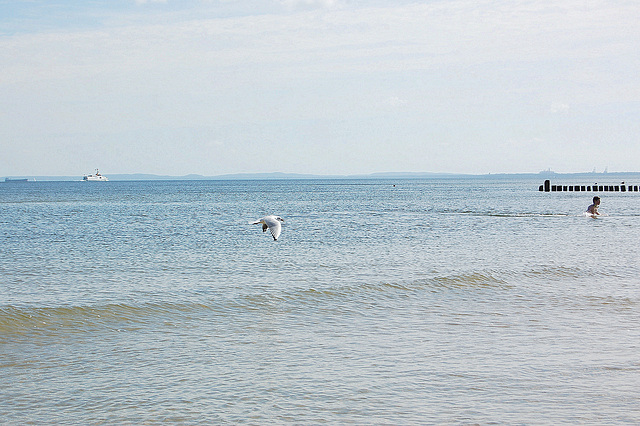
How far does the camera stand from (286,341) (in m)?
11.9

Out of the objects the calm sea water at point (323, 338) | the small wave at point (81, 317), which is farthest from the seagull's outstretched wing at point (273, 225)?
the small wave at point (81, 317)

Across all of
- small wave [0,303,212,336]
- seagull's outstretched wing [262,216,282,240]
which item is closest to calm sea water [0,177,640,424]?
small wave [0,303,212,336]

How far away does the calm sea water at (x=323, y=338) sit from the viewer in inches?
336

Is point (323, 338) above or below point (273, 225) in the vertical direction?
below

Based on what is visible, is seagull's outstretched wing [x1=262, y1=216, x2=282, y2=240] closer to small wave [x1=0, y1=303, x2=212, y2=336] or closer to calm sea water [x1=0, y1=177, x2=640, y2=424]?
calm sea water [x1=0, y1=177, x2=640, y2=424]

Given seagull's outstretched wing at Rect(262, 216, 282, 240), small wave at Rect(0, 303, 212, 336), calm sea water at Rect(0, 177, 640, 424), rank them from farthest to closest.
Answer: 1. seagull's outstretched wing at Rect(262, 216, 282, 240)
2. small wave at Rect(0, 303, 212, 336)
3. calm sea water at Rect(0, 177, 640, 424)

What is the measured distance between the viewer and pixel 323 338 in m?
12.0

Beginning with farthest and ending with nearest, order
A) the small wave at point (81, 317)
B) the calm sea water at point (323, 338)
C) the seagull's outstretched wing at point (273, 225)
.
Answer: the seagull's outstretched wing at point (273, 225) < the small wave at point (81, 317) < the calm sea water at point (323, 338)

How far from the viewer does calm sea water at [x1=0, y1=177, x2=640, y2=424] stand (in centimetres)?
854

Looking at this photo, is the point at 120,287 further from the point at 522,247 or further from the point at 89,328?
the point at 522,247

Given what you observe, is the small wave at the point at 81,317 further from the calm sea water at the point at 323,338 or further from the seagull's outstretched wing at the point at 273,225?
the seagull's outstretched wing at the point at 273,225

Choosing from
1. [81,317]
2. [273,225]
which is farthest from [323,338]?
[81,317]

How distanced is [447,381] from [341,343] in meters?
2.66

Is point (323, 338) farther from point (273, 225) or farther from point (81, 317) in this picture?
point (81, 317)
